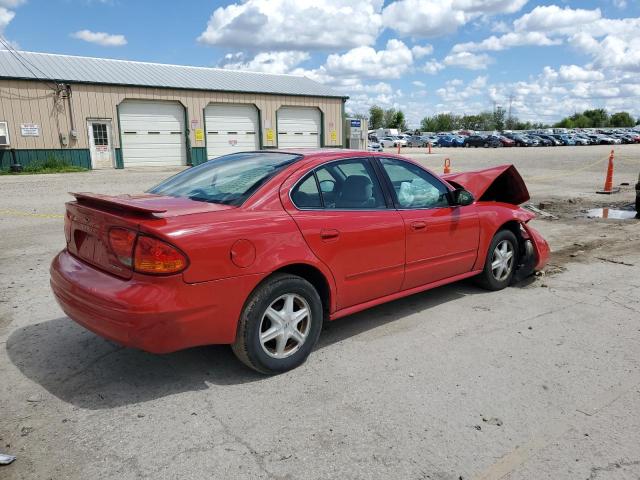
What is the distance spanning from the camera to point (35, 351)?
4109 mm

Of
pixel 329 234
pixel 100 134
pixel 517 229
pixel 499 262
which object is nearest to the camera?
pixel 329 234

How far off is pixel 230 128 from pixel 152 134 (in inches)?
170

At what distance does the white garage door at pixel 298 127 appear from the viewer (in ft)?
100

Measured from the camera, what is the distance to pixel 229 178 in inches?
164

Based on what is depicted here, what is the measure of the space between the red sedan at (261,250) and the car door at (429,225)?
0.5 inches

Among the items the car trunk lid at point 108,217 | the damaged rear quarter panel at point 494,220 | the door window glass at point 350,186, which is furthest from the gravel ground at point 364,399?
the door window glass at point 350,186

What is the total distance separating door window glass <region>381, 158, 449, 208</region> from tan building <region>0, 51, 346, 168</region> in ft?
75.3

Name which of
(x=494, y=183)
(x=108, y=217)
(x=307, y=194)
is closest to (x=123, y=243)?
(x=108, y=217)

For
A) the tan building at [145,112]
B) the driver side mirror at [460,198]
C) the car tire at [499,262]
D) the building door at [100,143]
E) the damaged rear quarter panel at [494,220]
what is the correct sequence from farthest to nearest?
the building door at [100,143], the tan building at [145,112], the car tire at [499,262], the damaged rear quarter panel at [494,220], the driver side mirror at [460,198]

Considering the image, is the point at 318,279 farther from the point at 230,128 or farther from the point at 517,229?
the point at 230,128

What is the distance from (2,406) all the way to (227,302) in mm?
1523

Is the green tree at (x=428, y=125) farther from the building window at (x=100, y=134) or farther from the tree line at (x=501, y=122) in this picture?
the building window at (x=100, y=134)

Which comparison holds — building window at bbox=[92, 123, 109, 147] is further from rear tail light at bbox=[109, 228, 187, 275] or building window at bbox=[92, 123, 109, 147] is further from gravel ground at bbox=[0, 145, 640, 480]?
rear tail light at bbox=[109, 228, 187, 275]

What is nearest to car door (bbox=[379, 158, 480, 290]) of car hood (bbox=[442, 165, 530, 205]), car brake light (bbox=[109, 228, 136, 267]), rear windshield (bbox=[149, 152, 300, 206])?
car hood (bbox=[442, 165, 530, 205])
